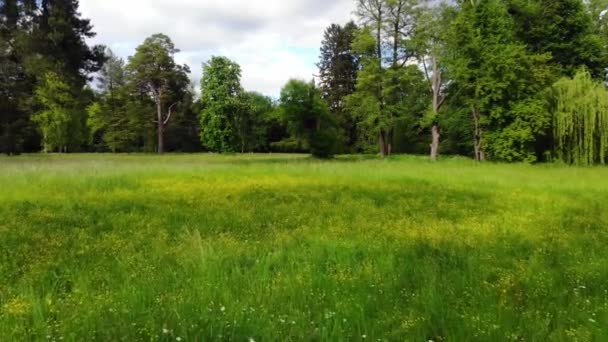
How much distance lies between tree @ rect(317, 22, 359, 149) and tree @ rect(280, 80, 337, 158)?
2786cm

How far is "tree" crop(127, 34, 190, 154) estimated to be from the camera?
55.9 meters

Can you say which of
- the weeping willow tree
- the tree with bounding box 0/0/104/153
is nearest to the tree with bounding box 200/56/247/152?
the tree with bounding box 0/0/104/153

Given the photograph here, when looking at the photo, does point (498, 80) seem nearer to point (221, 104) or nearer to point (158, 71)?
point (221, 104)

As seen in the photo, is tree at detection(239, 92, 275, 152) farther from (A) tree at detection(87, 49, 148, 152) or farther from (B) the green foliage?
(B) the green foliage

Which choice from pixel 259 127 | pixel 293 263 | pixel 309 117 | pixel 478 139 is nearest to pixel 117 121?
pixel 259 127

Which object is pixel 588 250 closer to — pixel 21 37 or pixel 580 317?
pixel 580 317

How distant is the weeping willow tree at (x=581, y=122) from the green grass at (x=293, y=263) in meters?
16.5

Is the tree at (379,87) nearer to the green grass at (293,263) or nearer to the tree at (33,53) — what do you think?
the tree at (33,53)

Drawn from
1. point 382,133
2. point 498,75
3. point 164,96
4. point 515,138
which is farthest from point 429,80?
point 164,96

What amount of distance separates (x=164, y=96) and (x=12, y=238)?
52.2 meters

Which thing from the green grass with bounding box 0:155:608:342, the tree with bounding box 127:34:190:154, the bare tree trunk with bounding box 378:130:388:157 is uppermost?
the tree with bounding box 127:34:190:154

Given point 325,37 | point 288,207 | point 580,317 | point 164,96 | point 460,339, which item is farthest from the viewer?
point 325,37

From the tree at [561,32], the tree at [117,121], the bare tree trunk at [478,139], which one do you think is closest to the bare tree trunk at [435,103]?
the bare tree trunk at [478,139]

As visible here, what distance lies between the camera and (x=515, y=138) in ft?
106
